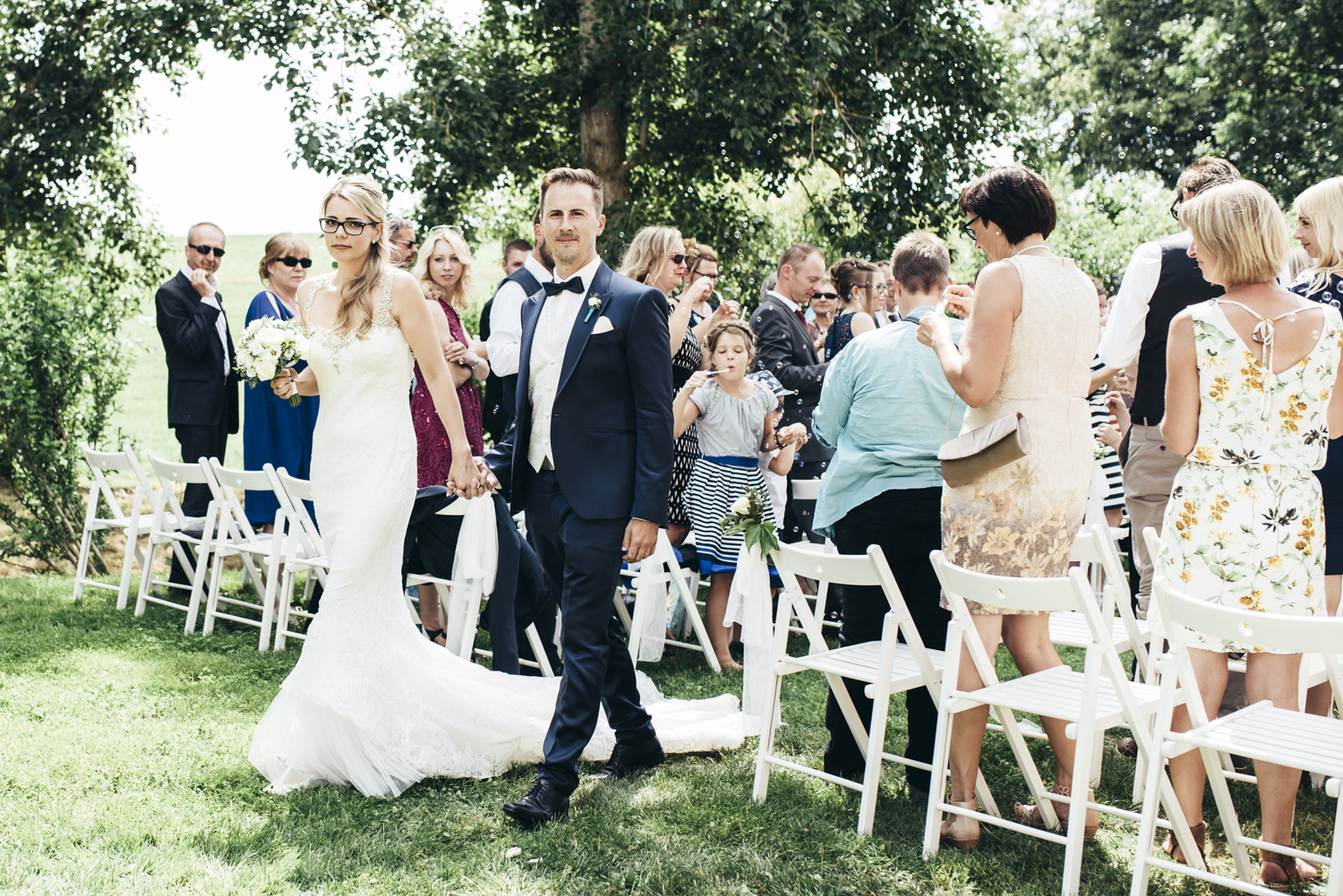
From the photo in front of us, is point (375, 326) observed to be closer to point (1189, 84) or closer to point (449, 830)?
point (449, 830)

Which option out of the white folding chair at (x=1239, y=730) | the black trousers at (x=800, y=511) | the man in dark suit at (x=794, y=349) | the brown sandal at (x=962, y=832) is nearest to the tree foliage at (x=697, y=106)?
the man in dark suit at (x=794, y=349)

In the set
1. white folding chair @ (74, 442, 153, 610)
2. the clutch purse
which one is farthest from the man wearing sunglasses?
the clutch purse

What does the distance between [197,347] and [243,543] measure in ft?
5.83

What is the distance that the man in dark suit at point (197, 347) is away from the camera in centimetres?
764

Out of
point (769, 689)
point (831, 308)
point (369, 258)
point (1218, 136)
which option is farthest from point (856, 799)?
point (1218, 136)

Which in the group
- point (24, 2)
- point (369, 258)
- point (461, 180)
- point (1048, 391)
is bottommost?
point (1048, 391)

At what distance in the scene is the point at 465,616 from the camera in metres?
5.39

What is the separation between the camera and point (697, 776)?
13.9ft

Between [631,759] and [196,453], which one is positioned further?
[196,453]

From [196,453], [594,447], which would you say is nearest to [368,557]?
[594,447]

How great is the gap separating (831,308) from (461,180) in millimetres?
4368

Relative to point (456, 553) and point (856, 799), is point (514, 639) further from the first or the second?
point (856, 799)

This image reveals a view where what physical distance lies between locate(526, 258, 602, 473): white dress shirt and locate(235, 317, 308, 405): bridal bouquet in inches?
37.3

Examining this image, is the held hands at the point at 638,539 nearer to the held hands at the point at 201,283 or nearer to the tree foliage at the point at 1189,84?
the held hands at the point at 201,283
